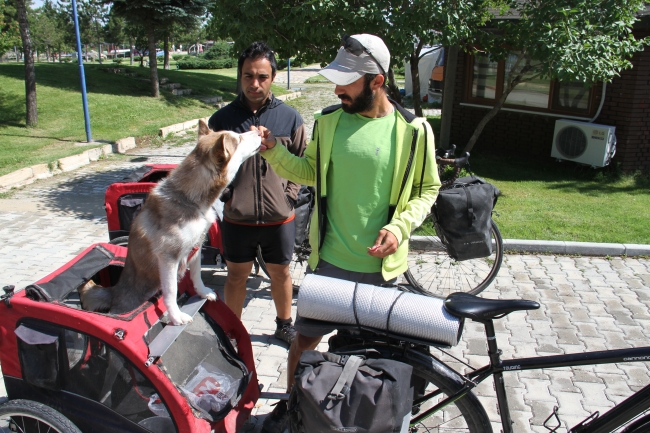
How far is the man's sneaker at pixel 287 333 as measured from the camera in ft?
14.0

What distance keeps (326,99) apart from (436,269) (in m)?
18.1

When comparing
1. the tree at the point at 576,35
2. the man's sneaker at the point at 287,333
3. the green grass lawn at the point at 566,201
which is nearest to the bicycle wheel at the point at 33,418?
the man's sneaker at the point at 287,333

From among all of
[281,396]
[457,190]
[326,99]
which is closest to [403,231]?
[281,396]

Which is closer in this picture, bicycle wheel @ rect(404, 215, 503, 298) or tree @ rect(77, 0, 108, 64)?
bicycle wheel @ rect(404, 215, 503, 298)

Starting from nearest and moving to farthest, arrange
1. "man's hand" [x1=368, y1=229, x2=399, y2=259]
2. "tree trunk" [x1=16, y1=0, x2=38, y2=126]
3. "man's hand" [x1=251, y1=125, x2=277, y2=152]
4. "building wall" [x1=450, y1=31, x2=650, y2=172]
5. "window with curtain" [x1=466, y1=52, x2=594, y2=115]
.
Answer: "man's hand" [x1=368, y1=229, x2=399, y2=259] → "man's hand" [x1=251, y1=125, x2=277, y2=152] → "building wall" [x1=450, y1=31, x2=650, y2=172] → "window with curtain" [x1=466, y1=52, x2=594, y2=115] → "tree trunk" [x1=16, y1=0, x2=38, y2=126]

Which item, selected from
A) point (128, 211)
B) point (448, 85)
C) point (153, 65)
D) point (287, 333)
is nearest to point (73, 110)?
point (153, 65)

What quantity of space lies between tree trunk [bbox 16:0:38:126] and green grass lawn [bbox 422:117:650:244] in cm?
1074

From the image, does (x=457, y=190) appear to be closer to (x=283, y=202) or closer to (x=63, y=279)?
(x=283, y=202)

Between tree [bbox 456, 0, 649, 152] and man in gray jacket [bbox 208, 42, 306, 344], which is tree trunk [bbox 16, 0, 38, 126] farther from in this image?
man in gray jacket [bbox 208, 42, 306, 344]

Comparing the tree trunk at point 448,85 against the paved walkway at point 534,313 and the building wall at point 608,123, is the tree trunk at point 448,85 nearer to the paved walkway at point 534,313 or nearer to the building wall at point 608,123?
the building wall at point 608,123

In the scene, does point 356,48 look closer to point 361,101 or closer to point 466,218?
point 361,101

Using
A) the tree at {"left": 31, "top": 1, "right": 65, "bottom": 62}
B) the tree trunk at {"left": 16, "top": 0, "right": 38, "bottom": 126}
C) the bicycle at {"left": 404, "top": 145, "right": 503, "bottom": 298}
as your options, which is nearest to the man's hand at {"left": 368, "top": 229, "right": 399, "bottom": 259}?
the bicycle at {"left": 404, "top": 145, "right": 503, "bottom": 298}

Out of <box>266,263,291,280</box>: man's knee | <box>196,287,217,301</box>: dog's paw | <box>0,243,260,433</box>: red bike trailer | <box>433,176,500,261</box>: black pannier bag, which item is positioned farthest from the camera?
<box>433,176,500,261</box>: black pannier bag

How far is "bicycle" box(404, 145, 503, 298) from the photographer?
5.20 m
